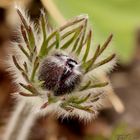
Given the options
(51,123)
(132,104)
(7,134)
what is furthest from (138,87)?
(7,134)

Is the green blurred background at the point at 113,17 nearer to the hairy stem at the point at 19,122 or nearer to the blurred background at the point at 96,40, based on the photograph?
the blurred background at the point at 96,40

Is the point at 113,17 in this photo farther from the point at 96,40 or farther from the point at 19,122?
the point at 19,122

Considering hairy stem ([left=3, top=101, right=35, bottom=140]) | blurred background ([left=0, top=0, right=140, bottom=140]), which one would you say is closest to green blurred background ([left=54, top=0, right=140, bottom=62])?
blurred background ([left=0, top=0, right=140, bottom=140])

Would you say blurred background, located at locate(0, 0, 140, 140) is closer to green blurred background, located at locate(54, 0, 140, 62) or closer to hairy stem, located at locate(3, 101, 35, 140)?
green blurred background, located at locate(54, 0, 140, 62)

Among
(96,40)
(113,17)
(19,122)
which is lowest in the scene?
(19,122)

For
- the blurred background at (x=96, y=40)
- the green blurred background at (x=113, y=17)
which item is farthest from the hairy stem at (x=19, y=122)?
the green blurred background at (x=113, y=17)

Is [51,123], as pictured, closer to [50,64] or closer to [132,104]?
[132,104]

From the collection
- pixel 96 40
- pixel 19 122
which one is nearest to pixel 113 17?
pixel 96 40

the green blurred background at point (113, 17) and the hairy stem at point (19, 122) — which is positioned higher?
the green blurred background at point (113, 17)

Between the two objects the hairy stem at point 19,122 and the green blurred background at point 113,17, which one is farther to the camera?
the green blurred background at point 113,17
